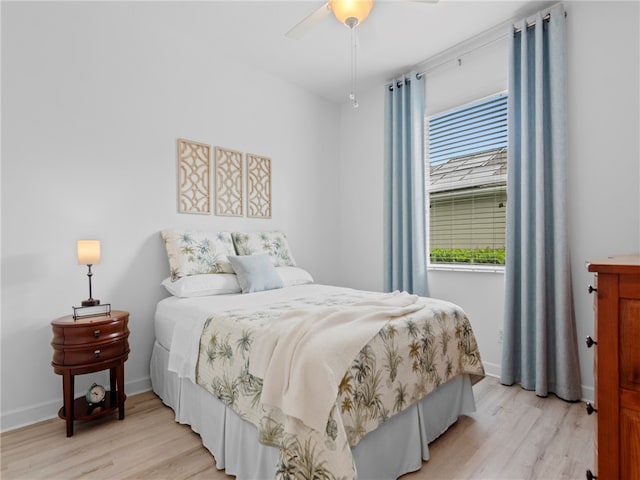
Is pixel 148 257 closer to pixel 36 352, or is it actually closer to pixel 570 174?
pixel 36 352

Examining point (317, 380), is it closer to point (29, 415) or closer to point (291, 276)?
point (291, 276)

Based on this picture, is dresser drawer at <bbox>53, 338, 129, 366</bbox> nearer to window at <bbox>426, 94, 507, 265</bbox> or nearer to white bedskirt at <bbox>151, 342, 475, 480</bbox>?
white bedskirt at <bbox>151, 342, 475, 480</bbox>

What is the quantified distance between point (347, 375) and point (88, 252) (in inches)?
72.3

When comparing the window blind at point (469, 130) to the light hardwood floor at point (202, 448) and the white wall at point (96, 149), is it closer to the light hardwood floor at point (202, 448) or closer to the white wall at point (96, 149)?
the white wall at point (96, 149)

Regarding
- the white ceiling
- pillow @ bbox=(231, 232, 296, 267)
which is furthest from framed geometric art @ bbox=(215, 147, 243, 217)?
the white ceiling

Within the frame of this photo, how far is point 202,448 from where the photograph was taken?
5.81 feet

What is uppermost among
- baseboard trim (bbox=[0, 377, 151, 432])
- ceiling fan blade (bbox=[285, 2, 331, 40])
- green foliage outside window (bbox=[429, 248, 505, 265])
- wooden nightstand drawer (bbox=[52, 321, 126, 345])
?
ceiling fan blade (bbox=[285, 2, 331, 40])

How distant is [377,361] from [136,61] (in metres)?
2.80

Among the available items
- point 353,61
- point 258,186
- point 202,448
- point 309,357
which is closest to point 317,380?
point 309,357

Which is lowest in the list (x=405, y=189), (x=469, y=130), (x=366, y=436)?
(x=366, y=436)

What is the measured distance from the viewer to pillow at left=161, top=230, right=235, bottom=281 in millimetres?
2500

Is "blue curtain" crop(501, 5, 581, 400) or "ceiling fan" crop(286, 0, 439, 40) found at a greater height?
"ceiling fan" crop(286, 0, 439, 40)

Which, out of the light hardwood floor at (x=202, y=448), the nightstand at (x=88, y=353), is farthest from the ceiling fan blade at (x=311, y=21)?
the light hardwood floor at (x=202, y=448)

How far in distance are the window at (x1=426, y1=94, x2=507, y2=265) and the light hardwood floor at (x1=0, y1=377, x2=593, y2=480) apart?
1.30 metres
